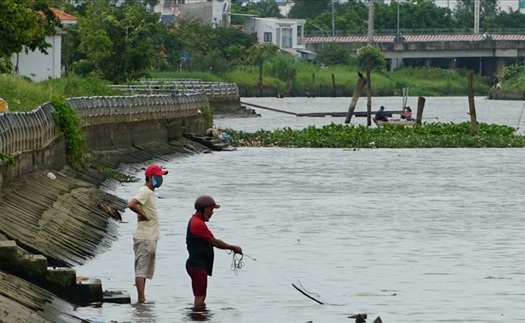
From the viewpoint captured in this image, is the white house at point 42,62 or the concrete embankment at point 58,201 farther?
the white house at point 42,62

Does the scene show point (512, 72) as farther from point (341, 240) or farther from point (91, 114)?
point (341, 240)

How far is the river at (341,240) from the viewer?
23.7 meters

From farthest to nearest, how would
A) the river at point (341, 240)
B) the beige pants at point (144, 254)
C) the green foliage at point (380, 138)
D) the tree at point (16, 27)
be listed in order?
the green foliage at point (380, 138), the tree at point (16, 27), the river at point (341, 240), the beige pants at point (144, 254)

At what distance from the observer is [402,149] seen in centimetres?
6744

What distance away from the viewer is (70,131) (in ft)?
138

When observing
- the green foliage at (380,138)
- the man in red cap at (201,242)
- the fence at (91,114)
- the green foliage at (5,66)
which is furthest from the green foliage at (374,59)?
the man in red cap at (201,242)

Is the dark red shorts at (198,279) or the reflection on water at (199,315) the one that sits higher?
the dark red shorts at (198,279)

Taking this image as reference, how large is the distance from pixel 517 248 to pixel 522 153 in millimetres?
35327

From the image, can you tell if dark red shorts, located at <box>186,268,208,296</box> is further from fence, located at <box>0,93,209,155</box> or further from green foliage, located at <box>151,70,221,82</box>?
green foliage, located at <box>151,70,221,82</box>

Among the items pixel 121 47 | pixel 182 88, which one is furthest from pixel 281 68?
pixel 121 47

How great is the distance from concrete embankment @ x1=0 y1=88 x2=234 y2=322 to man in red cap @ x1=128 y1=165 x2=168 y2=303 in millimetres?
849

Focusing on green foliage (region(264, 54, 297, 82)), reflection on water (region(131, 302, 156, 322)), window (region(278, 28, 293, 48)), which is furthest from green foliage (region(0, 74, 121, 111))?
window (region(278, 28, 293, 48))

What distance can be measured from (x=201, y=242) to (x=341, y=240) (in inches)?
498

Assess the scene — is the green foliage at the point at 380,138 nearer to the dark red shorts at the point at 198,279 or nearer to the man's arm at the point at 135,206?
the dark red shorts at the point at 198,279
